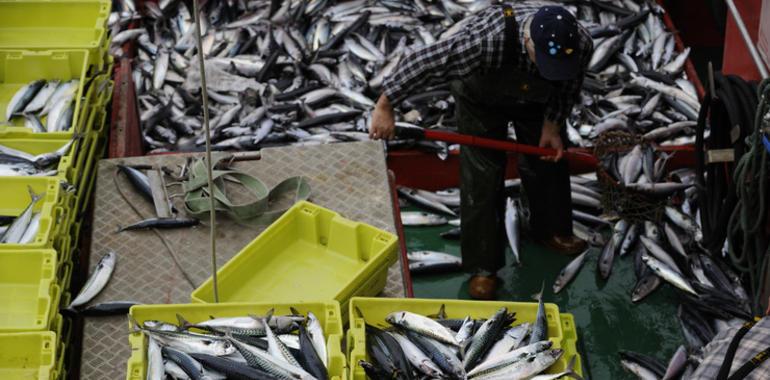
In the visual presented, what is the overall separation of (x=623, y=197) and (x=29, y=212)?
140 inches

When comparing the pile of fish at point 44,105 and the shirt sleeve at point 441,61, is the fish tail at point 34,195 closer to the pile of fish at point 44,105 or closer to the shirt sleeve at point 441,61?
the pile of fish at point 44,105

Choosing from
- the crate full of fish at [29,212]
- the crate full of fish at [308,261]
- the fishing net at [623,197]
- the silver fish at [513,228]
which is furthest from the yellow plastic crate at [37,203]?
the fishing net at [623,197]

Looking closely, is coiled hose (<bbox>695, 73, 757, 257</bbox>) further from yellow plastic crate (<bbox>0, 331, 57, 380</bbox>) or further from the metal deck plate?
yellow plastic crate (<bbox>0, 331, 57, 380</bbox>)

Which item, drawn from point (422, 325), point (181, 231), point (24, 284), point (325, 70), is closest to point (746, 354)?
point (422, 325)

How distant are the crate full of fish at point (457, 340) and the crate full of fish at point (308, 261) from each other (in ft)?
1.25

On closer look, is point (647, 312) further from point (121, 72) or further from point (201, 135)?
point (121, 72)

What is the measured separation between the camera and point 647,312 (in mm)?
5855

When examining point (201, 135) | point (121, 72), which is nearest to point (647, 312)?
point (201, 135)

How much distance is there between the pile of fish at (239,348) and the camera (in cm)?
368

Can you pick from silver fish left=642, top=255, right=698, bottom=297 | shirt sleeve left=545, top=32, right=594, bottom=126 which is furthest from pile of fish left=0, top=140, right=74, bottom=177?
silver fish left=642, top=255, right=698, bottom=297

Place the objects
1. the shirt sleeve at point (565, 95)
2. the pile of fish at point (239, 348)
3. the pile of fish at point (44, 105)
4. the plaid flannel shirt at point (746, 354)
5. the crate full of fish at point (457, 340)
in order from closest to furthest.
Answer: the plaid flannel shirt at point (746, 354) → the pile of fish at point (239, 348) → the crate full of fish at point (457, 340) → the shirt sleeve at point (565, 95) → the pile of fish at point (44, 105)

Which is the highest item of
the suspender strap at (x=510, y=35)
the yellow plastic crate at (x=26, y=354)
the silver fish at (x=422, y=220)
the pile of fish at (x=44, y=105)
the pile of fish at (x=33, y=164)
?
the suspender strap at (x=510, y=35)

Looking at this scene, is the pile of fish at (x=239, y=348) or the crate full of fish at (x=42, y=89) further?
the crate full of fish at (x=42, y=89)

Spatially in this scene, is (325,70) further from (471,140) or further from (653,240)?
(653,240)
